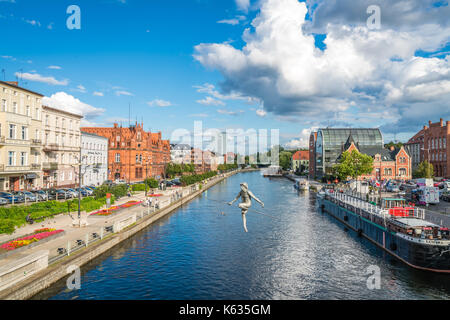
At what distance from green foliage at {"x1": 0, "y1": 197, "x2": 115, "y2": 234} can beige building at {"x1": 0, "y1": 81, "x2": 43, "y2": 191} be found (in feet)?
45.8

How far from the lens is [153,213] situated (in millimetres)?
Answer: 41969

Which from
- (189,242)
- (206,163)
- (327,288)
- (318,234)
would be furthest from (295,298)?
(206,163)

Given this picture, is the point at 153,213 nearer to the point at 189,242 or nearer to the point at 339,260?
the point at 189,242

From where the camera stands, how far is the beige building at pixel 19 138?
44.2 metres

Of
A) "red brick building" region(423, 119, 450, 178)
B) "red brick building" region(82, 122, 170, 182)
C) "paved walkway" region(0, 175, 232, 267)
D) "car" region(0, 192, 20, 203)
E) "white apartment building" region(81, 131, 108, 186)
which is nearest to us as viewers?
"paved walkway" region(0, 175, 232, 267)

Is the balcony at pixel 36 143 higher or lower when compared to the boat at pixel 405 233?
higher

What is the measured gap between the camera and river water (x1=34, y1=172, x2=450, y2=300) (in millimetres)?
20000

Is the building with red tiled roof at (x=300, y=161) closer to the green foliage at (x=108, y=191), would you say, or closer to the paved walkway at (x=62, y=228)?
the green foliage at (x=108, y=191)

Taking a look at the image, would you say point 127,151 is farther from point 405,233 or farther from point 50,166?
point 405,233

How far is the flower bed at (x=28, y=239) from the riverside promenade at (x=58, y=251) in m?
0.51

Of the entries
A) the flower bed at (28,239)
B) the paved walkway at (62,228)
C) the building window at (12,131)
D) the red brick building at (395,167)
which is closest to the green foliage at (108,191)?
the paved walkway at (62,228)

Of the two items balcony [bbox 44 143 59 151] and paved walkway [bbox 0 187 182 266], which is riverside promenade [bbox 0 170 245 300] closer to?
paved walkway [bbox 0 187 182 266]

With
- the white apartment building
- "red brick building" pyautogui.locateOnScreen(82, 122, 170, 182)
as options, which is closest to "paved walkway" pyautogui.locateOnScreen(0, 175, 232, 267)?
the white apartment building
